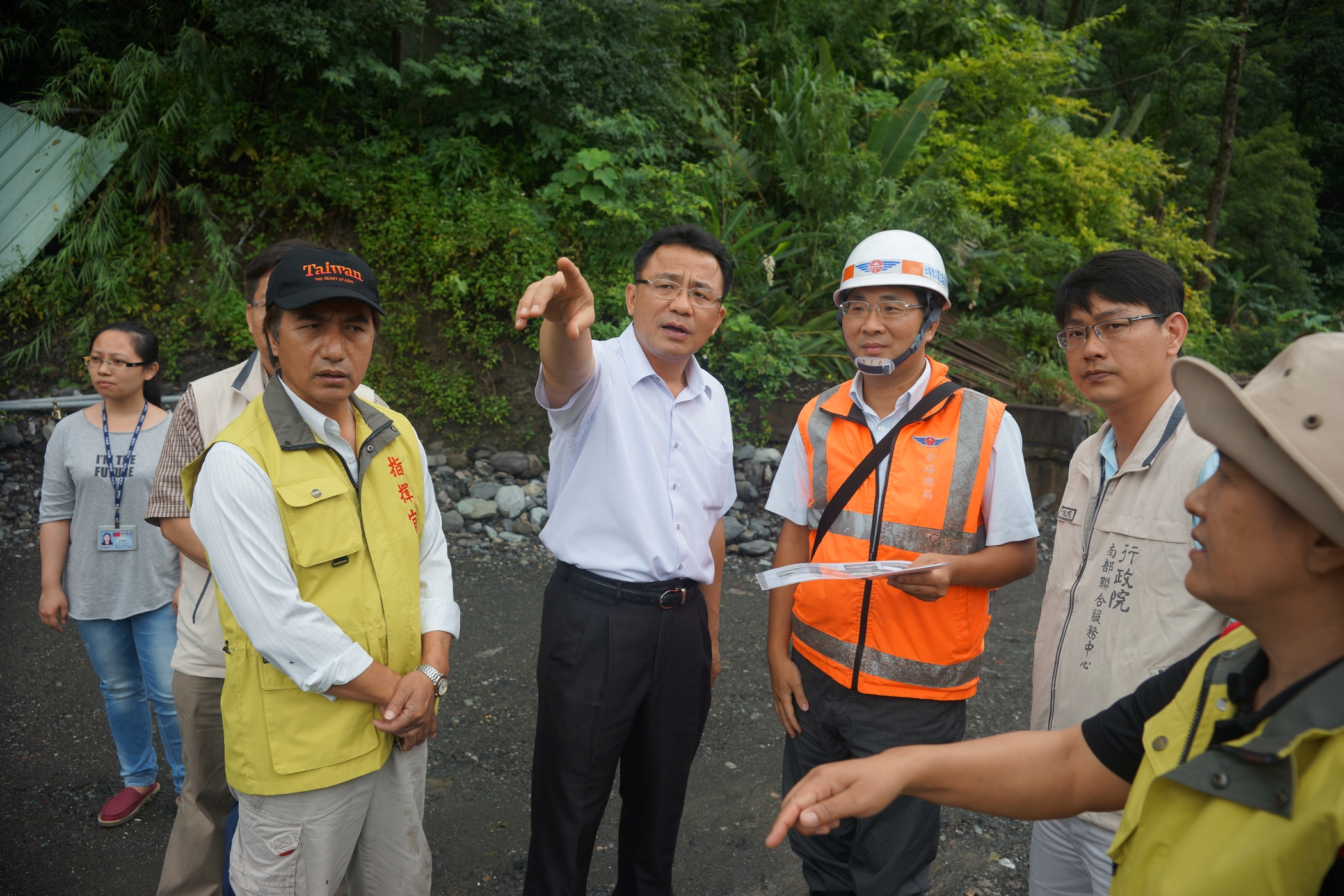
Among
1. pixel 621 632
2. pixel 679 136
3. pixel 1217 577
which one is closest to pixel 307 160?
pixel 679 136

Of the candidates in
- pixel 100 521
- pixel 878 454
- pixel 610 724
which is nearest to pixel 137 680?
pixel 100 521

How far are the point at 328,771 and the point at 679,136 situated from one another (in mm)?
7898

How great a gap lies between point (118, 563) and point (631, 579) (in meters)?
2.23

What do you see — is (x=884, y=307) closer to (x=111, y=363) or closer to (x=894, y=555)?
(x=894, y=555)

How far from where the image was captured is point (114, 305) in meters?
7.50

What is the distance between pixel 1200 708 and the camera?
49.2 inches

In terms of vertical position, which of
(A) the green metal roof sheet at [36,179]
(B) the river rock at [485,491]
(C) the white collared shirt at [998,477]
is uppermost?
(A) the green metal roof sheet at [36,179]

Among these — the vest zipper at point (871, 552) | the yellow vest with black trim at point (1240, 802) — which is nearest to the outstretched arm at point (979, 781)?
the yellow vest with black trim at point (1240, 802)

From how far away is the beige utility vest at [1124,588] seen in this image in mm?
1967

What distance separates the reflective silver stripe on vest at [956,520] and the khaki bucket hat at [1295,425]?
1286 mm

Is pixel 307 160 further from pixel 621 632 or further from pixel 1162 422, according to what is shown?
pixel 1162 422

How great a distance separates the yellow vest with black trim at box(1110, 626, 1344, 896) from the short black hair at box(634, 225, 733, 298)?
1.91 metres

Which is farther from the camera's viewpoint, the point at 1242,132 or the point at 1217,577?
the point at 1242,132

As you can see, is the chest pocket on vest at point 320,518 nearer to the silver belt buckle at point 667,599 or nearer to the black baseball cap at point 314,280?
the black baseball cap at point 314,280
